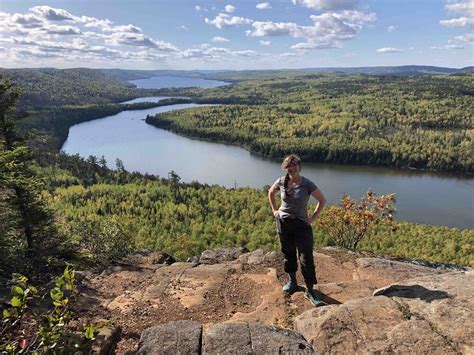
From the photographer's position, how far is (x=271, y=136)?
491 feet

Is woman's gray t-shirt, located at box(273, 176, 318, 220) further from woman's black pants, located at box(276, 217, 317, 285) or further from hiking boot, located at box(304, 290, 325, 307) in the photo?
hiking boot, located at box(304, 290, 325, 307)

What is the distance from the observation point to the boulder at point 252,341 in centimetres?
619

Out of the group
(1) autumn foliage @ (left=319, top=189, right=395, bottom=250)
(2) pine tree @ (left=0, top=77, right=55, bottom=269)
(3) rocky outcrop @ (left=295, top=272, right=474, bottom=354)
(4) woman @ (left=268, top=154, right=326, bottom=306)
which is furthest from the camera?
(1) autumn foliage @ (left=319, top=189, right=395, bottom=250)

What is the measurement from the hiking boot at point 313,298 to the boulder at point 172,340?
3.09 meters

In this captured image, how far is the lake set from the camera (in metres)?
77.0

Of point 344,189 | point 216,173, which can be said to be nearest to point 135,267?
point 344,189

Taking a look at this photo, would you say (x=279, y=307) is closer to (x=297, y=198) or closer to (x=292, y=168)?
(x=297, y=198)

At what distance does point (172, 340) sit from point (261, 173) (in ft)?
326

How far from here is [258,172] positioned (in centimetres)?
10650

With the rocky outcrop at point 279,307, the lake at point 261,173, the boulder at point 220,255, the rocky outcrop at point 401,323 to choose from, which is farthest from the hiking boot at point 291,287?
the lake at point 261,173

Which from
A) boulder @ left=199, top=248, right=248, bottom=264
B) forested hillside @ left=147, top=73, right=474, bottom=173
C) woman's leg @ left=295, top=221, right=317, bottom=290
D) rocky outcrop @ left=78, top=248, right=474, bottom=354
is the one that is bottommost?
forested hillside @ left=147, top=73, right=474, bottom=173

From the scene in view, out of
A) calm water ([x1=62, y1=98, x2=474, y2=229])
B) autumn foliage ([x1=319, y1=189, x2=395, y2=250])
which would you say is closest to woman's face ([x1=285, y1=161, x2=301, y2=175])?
autumn foliage ([x1=319, y1=189, x2=395, y2=250])

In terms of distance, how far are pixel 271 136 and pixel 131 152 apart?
2066 inches

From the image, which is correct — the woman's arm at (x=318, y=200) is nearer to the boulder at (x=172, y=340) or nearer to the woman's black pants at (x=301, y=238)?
the woman's black pants at (x=301, y=238)
